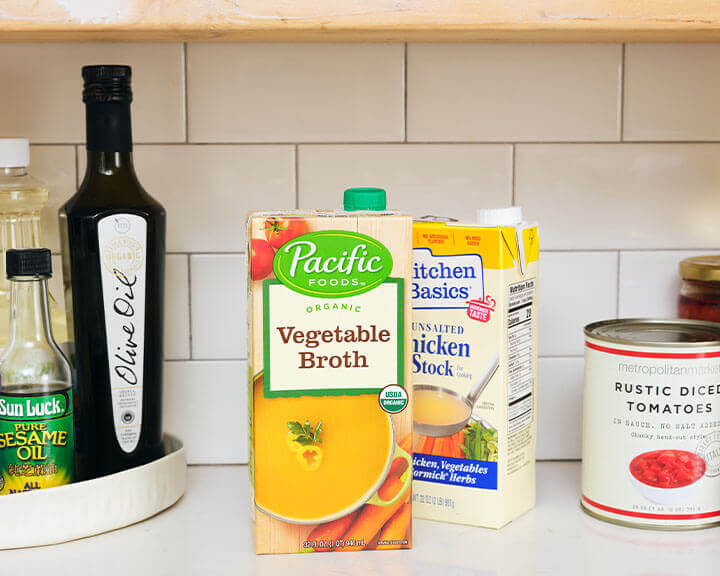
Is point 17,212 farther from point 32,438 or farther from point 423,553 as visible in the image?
point 423,553

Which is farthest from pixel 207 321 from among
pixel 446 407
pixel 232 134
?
pixel 446 407

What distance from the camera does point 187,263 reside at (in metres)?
0.95

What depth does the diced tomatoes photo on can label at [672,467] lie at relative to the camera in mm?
744

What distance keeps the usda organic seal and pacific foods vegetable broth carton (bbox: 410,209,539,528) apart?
75 mm

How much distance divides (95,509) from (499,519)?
0.36 metres

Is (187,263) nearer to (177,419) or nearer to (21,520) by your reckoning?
(177,419)

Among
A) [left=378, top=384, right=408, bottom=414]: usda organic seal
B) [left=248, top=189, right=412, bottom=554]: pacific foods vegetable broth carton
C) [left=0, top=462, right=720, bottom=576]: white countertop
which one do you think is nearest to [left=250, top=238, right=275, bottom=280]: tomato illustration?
[left=248, top=189, right=412, bottom=554]: pacific foods vegetable broth carton

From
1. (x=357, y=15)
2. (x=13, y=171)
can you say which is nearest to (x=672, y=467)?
(x=357, y=15)

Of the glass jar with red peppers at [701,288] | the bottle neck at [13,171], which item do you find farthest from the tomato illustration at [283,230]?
the glass jar with red peppers at [701,288]

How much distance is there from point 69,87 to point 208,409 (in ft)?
1.26

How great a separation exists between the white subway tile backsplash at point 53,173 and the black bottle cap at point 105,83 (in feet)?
0.62

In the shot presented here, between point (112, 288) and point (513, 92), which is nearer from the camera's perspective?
point (112, 288)

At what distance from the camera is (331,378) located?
2.30ft

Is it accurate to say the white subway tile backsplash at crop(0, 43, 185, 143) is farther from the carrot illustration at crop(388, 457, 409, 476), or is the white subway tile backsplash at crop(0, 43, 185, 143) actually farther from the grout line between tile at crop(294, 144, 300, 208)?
the carrot illustration at crop(388, 457, 409, 476)
